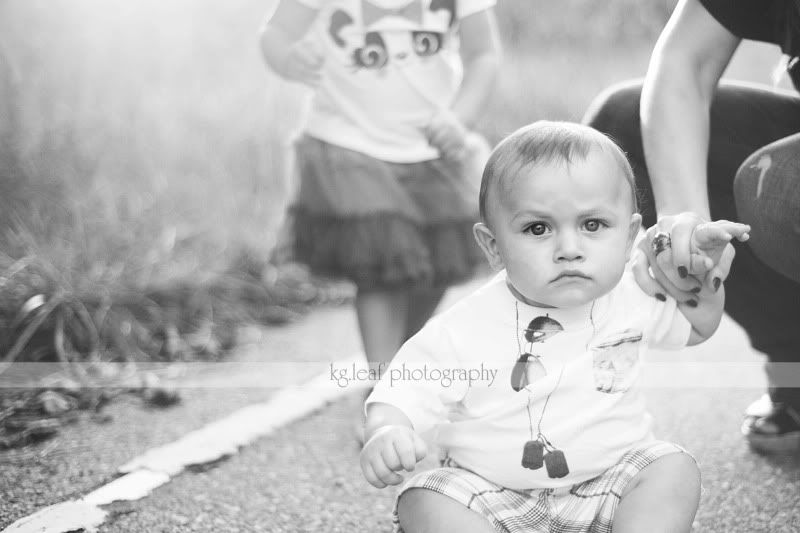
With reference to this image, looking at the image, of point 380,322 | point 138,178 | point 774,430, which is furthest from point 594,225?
point 138,178

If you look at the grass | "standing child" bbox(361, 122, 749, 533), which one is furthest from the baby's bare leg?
the grass

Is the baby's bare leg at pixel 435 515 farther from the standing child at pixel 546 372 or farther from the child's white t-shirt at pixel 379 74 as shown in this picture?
the child's white t-shirt at pixel 379 74

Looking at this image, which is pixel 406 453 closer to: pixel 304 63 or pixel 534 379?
pixel 534 379

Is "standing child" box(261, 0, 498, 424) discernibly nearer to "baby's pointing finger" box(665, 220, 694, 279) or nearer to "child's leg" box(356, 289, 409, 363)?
"child's leg" box(356, 289, 409, 363)

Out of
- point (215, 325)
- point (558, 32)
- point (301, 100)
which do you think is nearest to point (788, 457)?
point (215, 325)

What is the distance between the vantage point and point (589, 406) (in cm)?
136

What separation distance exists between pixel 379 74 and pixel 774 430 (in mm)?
1257

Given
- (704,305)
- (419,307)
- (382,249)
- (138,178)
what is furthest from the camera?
(138,178)

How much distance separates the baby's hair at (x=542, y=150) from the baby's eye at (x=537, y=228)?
0.26 feet

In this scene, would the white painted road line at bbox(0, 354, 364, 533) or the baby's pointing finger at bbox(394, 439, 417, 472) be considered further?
the white painted road line at bbox(0, 354, 364, 533)

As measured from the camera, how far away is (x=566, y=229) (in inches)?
51.7

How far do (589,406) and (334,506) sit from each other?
609 millimetres

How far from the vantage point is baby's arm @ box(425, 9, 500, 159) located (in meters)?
2.26

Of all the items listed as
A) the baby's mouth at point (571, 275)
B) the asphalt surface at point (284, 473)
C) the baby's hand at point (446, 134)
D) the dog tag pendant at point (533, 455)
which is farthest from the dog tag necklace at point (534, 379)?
the baby's hand at point (446, 134)
